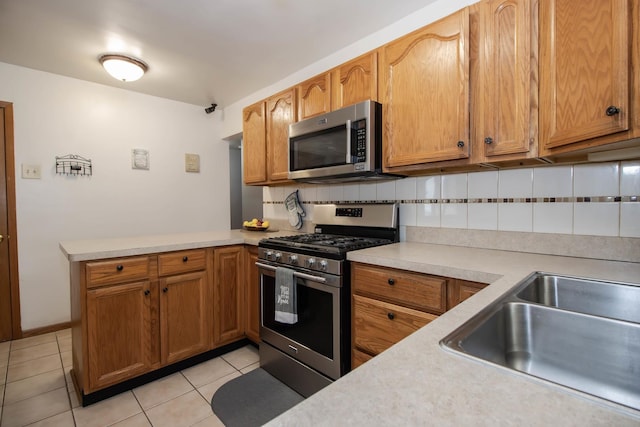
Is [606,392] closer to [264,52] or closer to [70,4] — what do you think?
[264,52]

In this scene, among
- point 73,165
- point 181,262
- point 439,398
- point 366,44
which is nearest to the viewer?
point 439,398

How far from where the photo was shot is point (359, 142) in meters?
1.86

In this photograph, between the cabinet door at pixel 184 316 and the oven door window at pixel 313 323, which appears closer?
the oven door window at pixel 313 323

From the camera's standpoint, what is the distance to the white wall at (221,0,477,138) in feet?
6.05

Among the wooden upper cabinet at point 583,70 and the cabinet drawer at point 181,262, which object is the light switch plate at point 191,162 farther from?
the wooden upper cabinet at point 583,70

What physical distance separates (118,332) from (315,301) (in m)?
1.18

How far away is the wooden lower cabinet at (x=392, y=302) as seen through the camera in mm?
1334

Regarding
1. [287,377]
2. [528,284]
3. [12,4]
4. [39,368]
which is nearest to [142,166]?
[12,4]

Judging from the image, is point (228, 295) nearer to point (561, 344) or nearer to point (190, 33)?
point (190, 33)

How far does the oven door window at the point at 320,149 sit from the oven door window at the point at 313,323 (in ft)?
2.63

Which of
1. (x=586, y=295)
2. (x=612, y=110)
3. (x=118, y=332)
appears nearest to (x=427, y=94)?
(x=612, y=110)

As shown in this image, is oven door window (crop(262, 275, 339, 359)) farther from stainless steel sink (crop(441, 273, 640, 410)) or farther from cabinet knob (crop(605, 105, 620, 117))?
cabinet knob (crop(605, 105, 620, 117))

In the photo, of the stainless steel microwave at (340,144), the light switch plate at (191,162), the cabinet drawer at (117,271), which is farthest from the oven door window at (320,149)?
the light switch plate at (191,162)

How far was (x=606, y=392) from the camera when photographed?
2.24 ft
